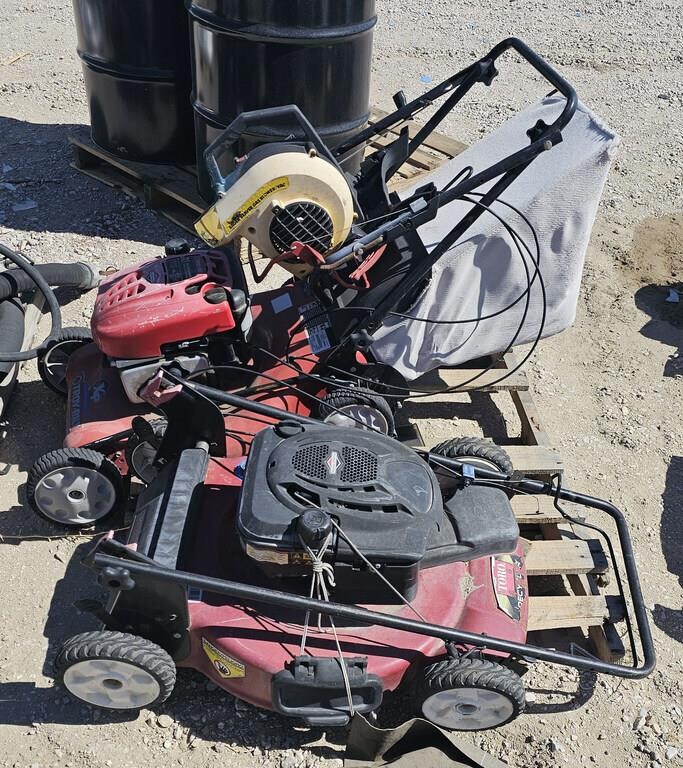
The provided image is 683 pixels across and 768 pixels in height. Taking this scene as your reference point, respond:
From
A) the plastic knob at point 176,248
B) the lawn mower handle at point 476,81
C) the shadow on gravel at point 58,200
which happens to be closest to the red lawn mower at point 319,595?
the plastic knob at point 176,248

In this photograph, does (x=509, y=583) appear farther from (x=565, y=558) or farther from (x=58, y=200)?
(x=58, y=200)

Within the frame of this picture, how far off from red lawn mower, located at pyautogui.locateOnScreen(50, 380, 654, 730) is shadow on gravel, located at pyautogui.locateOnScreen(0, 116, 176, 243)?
10.4ft

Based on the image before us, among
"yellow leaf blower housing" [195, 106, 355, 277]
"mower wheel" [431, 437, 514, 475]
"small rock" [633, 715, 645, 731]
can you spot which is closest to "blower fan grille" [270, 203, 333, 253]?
"yellow leaf blower housing" [195, 106, 355, 277]

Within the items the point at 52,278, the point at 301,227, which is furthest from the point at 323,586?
the point at 52,278

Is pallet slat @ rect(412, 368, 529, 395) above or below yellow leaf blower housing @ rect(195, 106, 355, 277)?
below

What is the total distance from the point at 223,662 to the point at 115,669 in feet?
1.10

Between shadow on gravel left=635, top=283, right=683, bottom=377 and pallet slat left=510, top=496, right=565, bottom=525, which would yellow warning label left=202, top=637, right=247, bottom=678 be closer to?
pallet slat left=510, top=496, right=565, bottom=525

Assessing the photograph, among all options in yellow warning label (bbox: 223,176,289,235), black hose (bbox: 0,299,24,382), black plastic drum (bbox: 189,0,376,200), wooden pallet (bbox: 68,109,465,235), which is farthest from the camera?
wooden pallet (bbox: 68,109,465,235)

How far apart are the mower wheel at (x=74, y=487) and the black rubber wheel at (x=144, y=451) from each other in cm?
9

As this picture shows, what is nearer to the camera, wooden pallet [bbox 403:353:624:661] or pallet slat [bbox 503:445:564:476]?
wooden pallet [bbox 403:353:624:661]

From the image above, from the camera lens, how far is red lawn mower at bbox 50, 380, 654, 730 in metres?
2.39

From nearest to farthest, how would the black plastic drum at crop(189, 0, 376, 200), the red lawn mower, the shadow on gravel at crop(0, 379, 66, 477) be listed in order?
the red lawn mower
the shadow on gravel at crop(0, 379, 66, 477)
the black plastic drum at crop(189, 0, 376, 200)

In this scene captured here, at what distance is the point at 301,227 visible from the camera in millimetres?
3164

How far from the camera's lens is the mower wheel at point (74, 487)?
3113 mm
